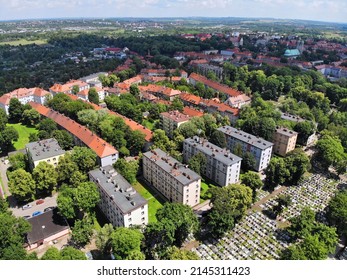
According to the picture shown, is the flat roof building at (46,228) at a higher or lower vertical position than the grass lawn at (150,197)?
higher

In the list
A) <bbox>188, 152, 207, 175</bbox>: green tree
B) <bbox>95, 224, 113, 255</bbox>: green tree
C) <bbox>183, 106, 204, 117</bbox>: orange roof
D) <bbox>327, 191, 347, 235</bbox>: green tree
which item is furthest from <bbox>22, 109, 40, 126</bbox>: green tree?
<bbox>327, 191, 347, 235</bbox>: green tree

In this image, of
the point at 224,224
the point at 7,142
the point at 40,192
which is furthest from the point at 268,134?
the point at 7,142

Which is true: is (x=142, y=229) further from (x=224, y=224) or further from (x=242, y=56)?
(x=242, y=56)

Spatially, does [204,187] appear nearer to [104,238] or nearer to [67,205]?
[104,238]

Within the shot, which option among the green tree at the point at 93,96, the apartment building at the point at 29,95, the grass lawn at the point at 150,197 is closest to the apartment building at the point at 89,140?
the grass lawn at the point at 150,197

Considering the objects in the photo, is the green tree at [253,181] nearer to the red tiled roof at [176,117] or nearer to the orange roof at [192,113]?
the red tiled roof at [176,117]

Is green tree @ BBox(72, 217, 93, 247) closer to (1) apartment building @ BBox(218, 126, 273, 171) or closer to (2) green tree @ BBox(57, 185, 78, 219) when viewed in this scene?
(2) green tree @ BBox(57, 185, 78, 219)

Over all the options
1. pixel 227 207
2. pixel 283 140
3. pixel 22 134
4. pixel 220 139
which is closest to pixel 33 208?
pixel 227 207
